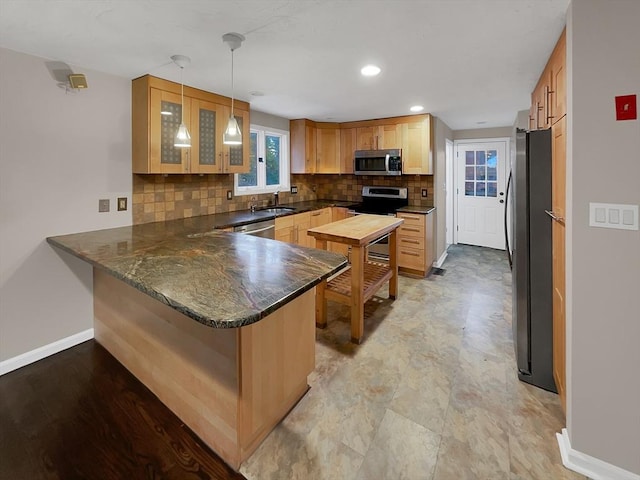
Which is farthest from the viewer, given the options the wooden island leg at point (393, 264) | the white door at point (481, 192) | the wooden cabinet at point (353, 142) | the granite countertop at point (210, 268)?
the white door at point (481, 192)

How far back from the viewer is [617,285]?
1.35 meters

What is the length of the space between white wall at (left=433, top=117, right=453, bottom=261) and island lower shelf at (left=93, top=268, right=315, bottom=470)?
11.3 feet

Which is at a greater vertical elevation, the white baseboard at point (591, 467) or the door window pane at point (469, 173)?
the door window pane at point (469, 173)

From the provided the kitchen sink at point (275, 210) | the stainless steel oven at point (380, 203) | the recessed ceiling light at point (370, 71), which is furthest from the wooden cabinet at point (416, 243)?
the recessed ceiling light at point (370, 71)

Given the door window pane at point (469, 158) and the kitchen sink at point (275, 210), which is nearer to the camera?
the kitchen sink at point (275, 210)

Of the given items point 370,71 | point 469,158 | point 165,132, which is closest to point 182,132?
point 165,132

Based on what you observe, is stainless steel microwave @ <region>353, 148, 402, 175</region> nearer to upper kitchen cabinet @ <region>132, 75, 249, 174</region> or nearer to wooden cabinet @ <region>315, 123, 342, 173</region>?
wooden cabinet @ <region>315, 123, 342, 173</region>

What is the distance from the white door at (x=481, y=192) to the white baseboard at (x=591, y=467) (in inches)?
184

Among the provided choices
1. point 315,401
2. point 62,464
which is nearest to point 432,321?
point 315,401

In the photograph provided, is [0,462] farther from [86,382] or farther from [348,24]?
[348,24]

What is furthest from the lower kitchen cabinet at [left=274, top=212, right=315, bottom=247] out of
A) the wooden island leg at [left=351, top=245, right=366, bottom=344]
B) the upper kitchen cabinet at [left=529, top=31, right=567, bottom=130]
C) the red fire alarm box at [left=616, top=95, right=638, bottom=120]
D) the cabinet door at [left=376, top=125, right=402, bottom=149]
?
the red fire alarm box at [left=616, top=95, right=638, bottom=120]

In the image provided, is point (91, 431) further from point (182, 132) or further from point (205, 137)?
point (205, 137)

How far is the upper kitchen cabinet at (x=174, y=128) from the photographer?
2.69 metres

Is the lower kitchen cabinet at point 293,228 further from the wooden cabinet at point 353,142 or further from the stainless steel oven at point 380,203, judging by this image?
the wooden cabinet at point 353,142
